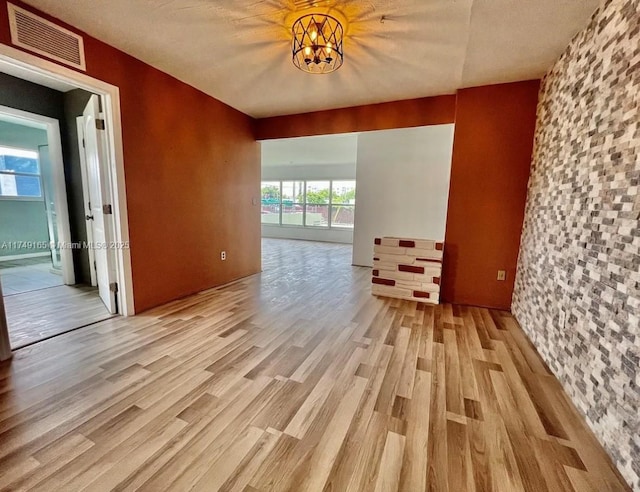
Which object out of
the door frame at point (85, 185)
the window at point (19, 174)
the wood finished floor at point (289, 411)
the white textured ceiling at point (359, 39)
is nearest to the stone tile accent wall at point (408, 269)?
the wood finished floor at point (289, 411)

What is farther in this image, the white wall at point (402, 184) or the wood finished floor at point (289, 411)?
the white wall at point (402, 184)

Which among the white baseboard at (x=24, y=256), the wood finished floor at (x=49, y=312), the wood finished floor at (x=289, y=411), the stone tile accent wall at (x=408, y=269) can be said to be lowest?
the wood finished floor at (x=289, y=411)

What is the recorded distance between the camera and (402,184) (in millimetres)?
4812

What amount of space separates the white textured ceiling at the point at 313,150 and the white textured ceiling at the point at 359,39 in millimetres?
1718

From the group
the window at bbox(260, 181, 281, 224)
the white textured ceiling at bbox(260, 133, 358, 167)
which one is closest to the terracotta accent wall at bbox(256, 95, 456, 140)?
the white textured ceiling at bbox(260, 133, 358, 167)

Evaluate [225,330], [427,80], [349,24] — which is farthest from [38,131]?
[427,80]

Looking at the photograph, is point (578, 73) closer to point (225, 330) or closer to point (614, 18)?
point (614, 18)

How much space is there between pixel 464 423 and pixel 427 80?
116 inches

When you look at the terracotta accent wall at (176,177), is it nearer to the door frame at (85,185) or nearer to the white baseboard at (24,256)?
the door frame at (85,185)

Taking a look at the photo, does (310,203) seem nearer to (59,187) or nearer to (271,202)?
(271,202)

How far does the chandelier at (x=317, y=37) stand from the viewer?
1.82m

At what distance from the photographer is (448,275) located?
3.27 m

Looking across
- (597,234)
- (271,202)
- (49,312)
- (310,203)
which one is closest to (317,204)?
(310,203)

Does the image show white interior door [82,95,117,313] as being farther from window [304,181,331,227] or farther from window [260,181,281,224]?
window [260,181,281,224]
